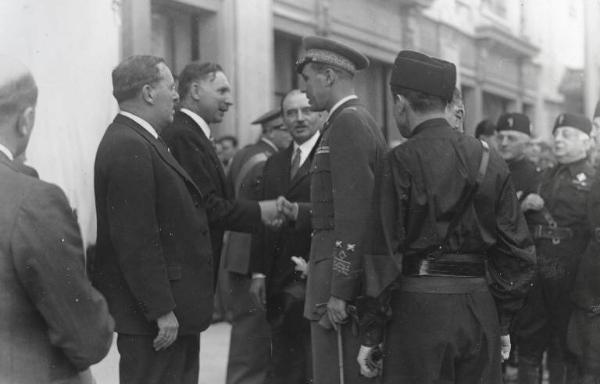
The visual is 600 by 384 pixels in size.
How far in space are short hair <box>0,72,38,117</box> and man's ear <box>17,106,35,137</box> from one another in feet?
0.05

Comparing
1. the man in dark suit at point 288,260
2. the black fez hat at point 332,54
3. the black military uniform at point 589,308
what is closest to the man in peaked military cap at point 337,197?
the black fez hat at point 332,54

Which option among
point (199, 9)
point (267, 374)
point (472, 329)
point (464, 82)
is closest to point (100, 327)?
point (472, 329)

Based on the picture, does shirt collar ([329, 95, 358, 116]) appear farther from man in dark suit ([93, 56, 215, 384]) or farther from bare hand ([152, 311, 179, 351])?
bare hand ([152, 311, 179, 351])

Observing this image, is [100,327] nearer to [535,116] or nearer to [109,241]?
[109,241]

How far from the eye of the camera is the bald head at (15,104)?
242 centimetres

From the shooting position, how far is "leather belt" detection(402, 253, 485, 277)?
3084 mm

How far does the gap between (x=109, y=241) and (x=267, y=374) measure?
225 cm

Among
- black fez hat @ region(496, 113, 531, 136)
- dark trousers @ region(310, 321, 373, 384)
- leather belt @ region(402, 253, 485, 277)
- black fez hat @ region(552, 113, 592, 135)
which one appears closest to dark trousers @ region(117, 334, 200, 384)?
dark trousers @ region(310, 321, 373, 384)

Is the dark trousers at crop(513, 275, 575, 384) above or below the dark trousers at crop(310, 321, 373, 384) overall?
below

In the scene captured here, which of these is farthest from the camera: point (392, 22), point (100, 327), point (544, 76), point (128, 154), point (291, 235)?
point (544, 76)

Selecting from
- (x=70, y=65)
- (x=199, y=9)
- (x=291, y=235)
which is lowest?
(x=291, y=235)

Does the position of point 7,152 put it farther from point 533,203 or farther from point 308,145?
point 533,203

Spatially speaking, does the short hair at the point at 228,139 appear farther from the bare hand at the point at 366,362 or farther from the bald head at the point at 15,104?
the bald head at the point at 15,104

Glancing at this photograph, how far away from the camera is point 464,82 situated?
1540 centimetres
